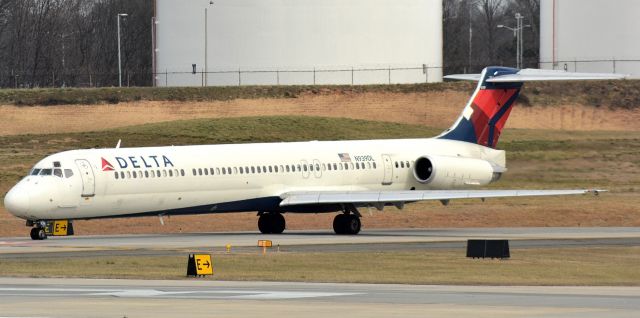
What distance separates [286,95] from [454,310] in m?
71.3

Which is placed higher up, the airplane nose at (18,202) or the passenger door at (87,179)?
the passenger door at (87,179)

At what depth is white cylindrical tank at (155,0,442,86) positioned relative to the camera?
95.1m

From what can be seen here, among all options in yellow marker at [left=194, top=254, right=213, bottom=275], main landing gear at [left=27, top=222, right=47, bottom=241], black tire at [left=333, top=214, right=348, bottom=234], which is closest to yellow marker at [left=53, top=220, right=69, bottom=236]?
main landing gear at [left=27, top=222, right=47, bottom=241]

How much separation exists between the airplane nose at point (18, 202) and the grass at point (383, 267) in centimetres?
670

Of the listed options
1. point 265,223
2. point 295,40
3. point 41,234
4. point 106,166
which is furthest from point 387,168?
point 295,40

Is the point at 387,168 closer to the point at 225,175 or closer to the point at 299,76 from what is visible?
the point at 225,175

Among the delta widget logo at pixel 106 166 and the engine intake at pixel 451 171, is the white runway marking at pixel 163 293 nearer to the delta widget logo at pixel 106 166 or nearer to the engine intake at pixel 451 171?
the delta widget logo at pixel 106 166

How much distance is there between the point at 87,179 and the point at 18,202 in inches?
89.8

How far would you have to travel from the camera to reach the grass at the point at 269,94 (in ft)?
316

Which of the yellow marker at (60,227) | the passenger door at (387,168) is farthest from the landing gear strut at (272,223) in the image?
the yellow marker at (60,227)

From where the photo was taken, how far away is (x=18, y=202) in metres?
45.8

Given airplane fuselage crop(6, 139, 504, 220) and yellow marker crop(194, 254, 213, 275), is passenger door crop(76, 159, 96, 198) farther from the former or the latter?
yellow marker crop(194, 254, 213, 275)

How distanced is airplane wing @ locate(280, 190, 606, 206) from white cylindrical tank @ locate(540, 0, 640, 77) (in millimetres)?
46837

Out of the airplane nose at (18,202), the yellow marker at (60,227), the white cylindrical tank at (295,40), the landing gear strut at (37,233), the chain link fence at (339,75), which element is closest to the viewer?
the airplane nose at (18,202)
